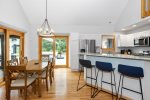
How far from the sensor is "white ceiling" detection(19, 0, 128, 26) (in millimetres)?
6660

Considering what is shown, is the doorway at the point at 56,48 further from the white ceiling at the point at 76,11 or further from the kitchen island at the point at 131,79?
the kitchen island at the point at 131,79

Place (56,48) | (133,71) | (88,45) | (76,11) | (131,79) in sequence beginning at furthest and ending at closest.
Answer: (56,48) < (88,45) < (76,11) < (131,79) < (133,71)

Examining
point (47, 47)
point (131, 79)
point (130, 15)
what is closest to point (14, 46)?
point (47, 47)

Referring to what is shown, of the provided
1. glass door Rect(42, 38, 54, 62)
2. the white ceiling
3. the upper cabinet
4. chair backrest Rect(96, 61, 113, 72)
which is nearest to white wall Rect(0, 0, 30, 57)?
the white ceiling

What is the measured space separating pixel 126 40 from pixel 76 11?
304cm

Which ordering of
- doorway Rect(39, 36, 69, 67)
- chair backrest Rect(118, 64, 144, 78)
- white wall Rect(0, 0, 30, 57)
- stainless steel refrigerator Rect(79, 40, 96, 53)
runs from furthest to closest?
doorway Rect(39, 36, 69, 67) < stainless steel refrigerator Rect(79, 40, 96, 53) < white wall Rect(0, 0, 30, 57) < chair backrest Rect(118, 64, 144, 78)

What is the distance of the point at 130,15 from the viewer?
21.9 ft

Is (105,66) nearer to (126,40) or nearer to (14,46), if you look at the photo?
(126,40)

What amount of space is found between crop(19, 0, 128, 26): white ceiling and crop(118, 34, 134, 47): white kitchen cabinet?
1.10m

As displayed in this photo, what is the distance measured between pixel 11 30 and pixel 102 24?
4.92 m

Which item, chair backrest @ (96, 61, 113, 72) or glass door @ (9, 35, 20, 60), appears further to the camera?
glass door @ (9, 35, 20, 60)

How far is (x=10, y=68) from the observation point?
336 cm

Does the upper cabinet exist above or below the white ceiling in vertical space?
below

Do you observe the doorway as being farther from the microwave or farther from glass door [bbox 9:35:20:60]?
the microwave
